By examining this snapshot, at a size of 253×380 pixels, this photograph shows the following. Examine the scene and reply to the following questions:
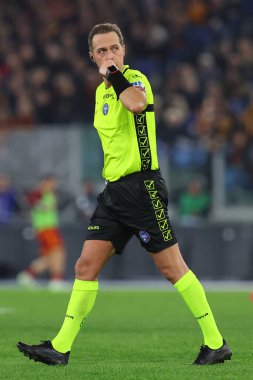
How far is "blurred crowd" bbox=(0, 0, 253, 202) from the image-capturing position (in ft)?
67.5

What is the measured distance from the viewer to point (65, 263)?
70.5 ft

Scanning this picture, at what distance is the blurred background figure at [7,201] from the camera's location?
2056 cm

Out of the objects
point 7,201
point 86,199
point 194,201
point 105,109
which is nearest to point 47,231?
point 86,199

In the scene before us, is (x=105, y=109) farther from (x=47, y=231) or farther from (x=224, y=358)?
(x=47, y=231)

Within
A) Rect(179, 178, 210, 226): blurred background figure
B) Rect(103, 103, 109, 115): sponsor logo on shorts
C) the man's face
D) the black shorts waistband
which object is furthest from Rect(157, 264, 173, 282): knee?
Rect(179, 178, 210, 226): blurred background figure

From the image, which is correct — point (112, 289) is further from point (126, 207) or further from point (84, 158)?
point (126, 207)

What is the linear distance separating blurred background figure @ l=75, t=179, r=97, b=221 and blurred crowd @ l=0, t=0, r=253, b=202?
1596 mm

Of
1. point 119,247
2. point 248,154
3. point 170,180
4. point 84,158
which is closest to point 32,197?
point 84,158

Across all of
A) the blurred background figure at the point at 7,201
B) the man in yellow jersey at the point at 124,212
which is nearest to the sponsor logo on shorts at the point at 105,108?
the man in yellow jersey at the point at 124,212

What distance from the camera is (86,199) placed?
800 inches

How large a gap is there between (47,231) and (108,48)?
12648 mm

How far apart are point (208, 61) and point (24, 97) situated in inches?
150

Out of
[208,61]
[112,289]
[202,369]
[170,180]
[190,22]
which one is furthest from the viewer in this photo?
[190,22]

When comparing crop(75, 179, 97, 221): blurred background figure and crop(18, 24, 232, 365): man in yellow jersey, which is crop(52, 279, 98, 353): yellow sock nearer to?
crop(18, 24, 232, 365): man in yellow jersey
